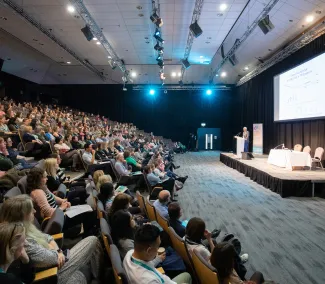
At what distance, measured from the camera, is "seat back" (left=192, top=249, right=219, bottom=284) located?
162 cm

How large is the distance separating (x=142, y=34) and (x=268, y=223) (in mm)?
7439

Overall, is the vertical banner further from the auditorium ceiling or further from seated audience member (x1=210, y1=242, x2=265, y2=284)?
seated audience member (x1=210, y1=242, x2=265, y2=284)

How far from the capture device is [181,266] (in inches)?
85.1

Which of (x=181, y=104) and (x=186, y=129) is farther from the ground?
(x=181, y=104)

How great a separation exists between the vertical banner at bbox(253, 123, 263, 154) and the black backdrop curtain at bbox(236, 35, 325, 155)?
27cm

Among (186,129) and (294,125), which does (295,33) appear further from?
(186,129)

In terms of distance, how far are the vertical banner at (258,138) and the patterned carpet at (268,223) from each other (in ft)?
20.6

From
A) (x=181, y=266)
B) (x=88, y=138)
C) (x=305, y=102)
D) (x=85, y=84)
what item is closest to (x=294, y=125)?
(x=305, y=102)

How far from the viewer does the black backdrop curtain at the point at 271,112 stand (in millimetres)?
8273

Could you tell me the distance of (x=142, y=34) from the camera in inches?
361

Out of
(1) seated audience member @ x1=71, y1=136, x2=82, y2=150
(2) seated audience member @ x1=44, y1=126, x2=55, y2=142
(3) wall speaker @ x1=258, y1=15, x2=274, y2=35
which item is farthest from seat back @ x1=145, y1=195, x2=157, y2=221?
(3) wall speaker @ x1=258, y1=15, x2=274, y2=35

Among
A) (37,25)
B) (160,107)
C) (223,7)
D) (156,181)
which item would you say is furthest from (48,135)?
(160,107)

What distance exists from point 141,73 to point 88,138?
24.7 feet

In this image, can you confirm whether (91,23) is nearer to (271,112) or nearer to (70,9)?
(70,9)
